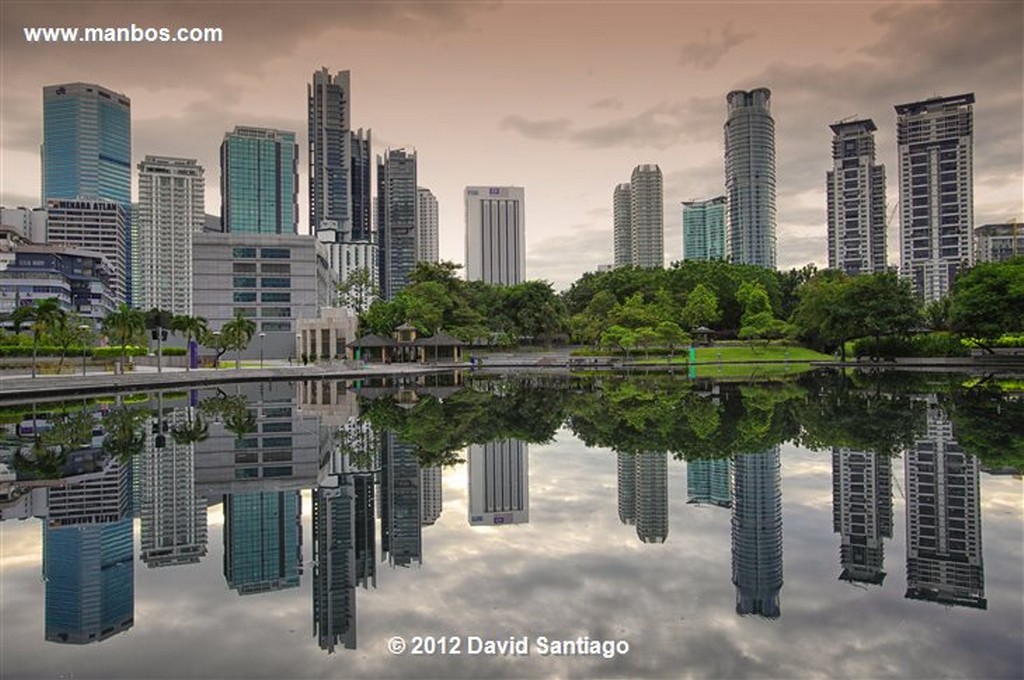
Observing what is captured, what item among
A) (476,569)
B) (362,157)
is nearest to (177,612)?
(476,569)

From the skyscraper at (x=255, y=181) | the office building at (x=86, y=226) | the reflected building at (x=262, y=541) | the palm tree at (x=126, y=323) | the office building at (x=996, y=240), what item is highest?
the skyscraper at (x=255, y=181)

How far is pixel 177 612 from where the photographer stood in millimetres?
6410

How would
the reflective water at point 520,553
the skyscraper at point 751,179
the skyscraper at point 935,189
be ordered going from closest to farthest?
the reflective water at point 520,553 < the skyscraper at point 935,189 < the skyscraper at point 751,179

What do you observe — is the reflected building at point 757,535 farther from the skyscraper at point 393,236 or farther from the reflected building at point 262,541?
the skyscraper at point 393,236

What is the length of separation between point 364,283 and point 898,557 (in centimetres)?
7991

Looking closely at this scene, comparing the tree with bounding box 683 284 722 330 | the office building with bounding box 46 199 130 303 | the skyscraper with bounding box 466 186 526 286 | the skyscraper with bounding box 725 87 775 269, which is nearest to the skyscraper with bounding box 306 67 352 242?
the skyscraper with bounding box 466 186 526 286

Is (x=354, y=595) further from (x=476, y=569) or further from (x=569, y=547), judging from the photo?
(x=569, y=547)

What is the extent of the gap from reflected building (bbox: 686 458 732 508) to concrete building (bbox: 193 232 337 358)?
70996 mm

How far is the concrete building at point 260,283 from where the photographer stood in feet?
259

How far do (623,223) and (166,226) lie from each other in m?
122

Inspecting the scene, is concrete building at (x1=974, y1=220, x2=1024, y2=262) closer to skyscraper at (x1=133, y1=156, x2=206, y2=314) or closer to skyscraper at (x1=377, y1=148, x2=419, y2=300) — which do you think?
skyscraper at (x1=377, y1=148, x2=419, y2=300)

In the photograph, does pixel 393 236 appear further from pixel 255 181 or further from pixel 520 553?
pixel 520 553

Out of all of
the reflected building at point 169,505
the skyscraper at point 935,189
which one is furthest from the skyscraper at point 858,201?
the reflected building at point 169,505

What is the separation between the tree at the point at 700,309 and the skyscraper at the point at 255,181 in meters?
133
